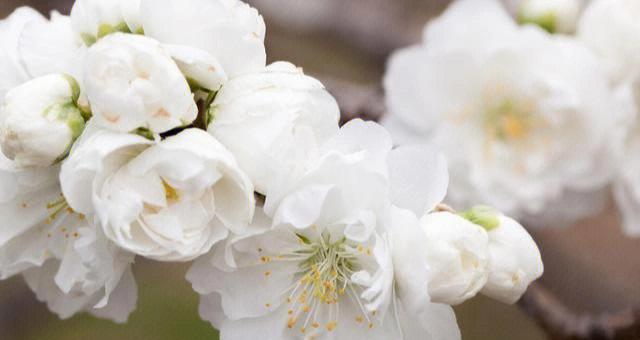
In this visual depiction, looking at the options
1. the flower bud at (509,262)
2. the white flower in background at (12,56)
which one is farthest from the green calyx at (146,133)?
the flower bud at (509,262)

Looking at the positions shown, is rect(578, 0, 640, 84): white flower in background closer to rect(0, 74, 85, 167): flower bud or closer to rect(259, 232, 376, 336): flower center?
rect(259, 232, 376, 336): flower center

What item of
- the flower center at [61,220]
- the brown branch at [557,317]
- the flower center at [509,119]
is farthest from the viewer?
the flower center at [509,119]

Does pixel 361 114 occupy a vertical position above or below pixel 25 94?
below

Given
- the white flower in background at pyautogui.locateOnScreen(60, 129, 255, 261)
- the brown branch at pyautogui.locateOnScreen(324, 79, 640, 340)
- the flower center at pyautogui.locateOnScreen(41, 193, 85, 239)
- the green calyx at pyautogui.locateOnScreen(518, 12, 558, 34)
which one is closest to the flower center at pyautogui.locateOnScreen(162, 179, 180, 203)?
the white flower in background at pyautogui.locateOnScreen(60, 129, 255, 261)

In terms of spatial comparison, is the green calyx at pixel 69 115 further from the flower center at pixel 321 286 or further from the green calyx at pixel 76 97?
the flower center at pixel 321 286

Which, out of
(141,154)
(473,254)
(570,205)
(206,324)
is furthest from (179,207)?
(206,324)

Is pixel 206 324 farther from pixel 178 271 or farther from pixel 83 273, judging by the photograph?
pixel 83 273
